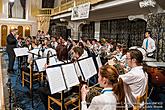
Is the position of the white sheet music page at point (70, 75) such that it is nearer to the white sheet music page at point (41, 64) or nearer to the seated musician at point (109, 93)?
the seated musician at point (109, 93)

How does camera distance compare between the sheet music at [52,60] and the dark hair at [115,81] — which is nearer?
the dark hair at [115,81]

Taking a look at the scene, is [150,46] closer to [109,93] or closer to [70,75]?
[70,75]

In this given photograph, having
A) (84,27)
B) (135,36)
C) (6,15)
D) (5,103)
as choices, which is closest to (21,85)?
(5,103)

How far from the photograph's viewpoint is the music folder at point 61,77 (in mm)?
3156

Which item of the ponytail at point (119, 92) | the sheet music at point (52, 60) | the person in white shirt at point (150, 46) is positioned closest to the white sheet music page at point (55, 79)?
the ponytail at point (119, 92)

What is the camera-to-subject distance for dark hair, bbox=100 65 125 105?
6.57 ft

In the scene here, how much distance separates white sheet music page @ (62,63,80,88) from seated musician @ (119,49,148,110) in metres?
0.88

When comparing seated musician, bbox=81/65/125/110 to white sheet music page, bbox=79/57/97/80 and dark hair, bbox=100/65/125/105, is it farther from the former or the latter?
white sheet music page, bbox=79/57/97/80

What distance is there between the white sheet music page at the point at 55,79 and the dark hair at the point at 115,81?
46.5 inches

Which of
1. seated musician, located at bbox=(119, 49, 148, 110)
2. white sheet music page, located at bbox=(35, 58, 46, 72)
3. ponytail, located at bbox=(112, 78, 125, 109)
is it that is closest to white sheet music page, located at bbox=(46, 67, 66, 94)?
seated musician, located at bbox=(119, 49, 148, 110)

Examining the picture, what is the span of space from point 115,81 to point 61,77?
→ 1378 millimetres

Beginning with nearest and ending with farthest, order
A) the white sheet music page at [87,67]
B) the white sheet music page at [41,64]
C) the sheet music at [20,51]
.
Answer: the white sheet music page at [87,67] → the white sheet music page at [41,64] → the sheet music at [20,51]

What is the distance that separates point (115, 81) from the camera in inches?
82.0

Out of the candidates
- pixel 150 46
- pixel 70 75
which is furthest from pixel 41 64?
pixel 150 46
